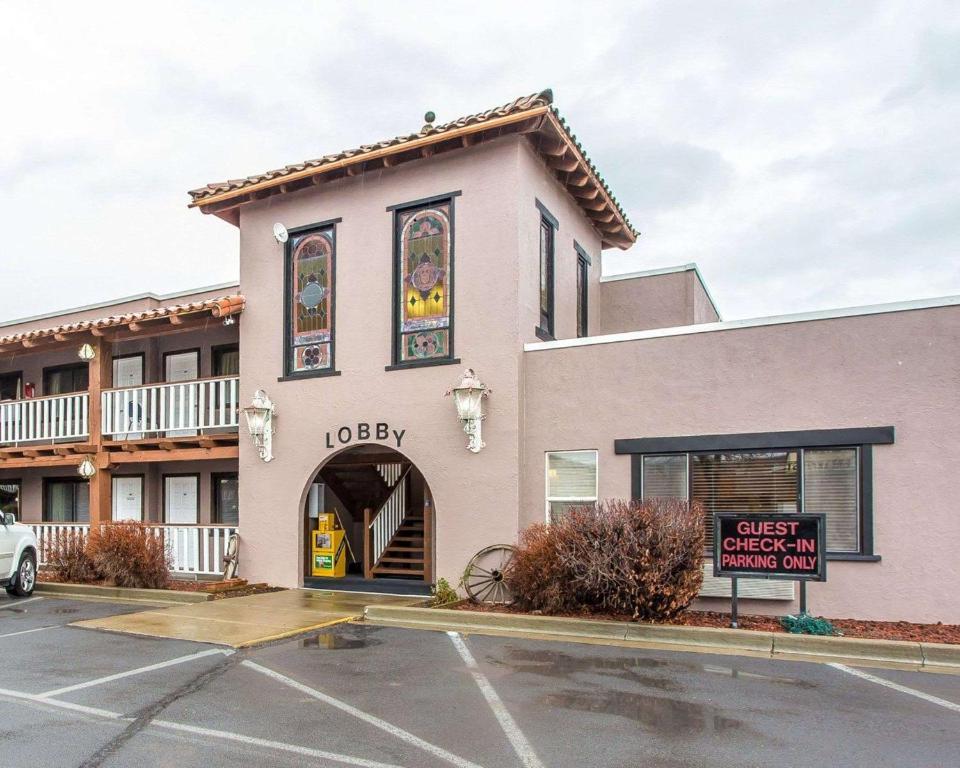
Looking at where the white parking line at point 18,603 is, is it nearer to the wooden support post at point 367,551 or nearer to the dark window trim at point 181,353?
the wooden support post at point 367,551

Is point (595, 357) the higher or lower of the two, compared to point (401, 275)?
lower

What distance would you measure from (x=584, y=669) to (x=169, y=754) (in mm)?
4010

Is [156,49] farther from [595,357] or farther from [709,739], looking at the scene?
[709,739]

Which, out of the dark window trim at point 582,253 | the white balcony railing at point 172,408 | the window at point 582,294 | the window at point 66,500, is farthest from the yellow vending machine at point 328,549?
the window at point 66,500

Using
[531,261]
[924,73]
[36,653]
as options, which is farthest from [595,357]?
[924,73]

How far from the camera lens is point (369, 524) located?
14719mm

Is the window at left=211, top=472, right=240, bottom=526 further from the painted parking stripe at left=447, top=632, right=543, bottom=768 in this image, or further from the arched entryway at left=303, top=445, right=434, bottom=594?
the painted parking stripe at left=447, top=632, right=543, bottom=768

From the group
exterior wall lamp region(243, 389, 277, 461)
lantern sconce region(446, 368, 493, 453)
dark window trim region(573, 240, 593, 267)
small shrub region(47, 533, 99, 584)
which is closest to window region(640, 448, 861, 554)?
lantern sconce region(446, 368, 493, 453)

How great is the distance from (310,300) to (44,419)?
7.63 m

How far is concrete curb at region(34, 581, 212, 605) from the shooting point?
509 inches

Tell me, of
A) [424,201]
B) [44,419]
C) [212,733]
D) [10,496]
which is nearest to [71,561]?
[44,419]

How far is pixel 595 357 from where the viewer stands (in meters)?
12.1

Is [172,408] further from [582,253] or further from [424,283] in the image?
[582,253]

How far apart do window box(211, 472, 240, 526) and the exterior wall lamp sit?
340 centimetres
